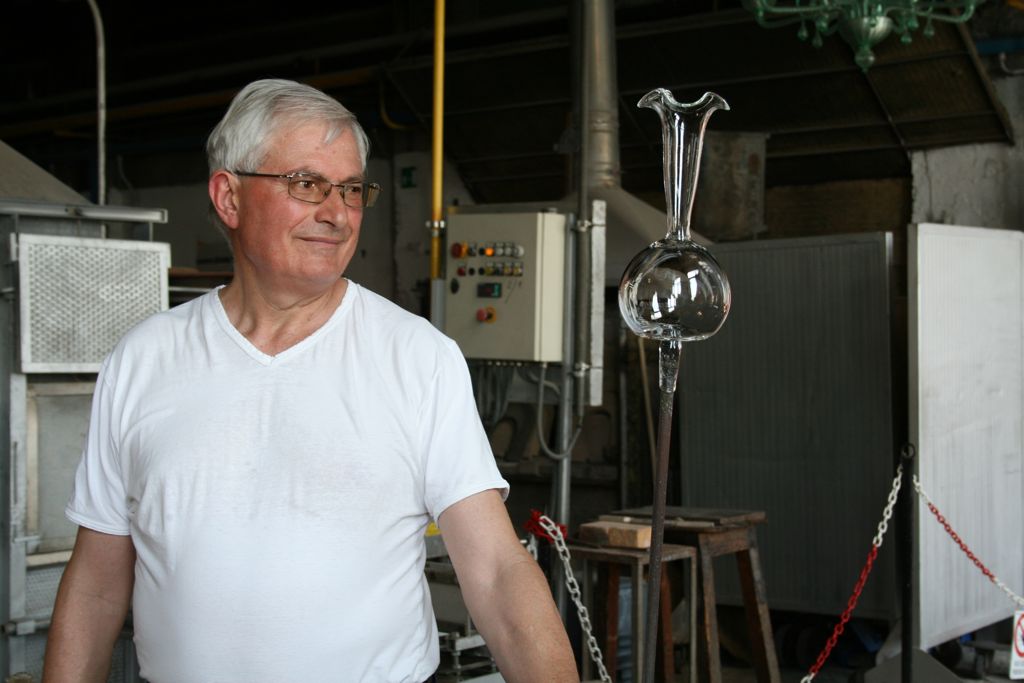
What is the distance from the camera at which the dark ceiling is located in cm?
625

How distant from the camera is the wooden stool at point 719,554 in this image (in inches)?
149

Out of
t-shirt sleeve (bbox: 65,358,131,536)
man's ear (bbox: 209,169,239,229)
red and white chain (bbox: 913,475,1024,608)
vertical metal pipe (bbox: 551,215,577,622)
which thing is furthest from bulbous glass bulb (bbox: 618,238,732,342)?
red and white chain (bbox: 913,475,1024,608)

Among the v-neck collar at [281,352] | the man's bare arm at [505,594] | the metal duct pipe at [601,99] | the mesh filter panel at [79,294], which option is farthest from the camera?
the metal duct pipe at [601,99]

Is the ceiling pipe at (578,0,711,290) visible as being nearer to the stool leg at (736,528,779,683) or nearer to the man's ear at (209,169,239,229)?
the stool leg at (736,528,779,683)

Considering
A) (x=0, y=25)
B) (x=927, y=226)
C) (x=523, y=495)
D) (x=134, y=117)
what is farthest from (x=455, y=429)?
(x=0, y=25)

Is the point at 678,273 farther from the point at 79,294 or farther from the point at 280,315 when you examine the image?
the point at 79,294

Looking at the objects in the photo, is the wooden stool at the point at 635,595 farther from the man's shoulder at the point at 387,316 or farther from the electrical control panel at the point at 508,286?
the man's shoulder at the point at 387,316

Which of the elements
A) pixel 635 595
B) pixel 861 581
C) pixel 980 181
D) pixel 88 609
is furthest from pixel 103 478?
pixel 980 181

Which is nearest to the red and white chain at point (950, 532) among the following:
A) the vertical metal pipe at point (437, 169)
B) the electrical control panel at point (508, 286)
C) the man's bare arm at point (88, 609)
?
the electrical control panel at point (508, 286)

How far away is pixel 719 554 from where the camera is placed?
3.78 metres

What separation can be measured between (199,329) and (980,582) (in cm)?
387

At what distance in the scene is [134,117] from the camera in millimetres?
9102

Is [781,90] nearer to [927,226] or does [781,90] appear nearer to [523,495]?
[927,226]

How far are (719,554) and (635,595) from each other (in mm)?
397
